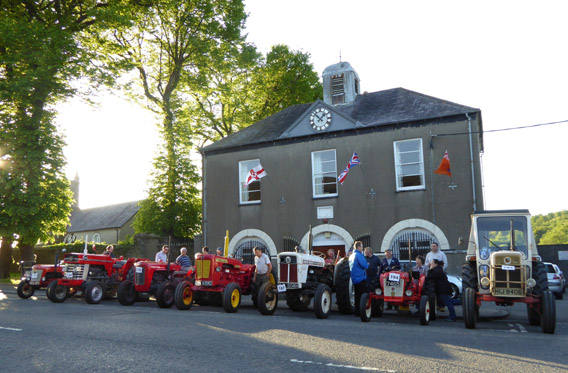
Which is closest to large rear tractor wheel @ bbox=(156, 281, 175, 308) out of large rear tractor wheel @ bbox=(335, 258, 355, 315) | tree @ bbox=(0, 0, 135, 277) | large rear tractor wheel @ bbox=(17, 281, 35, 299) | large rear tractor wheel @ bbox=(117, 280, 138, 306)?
large rear tractor wheel @ bbox=(117, 280, 138, 306)

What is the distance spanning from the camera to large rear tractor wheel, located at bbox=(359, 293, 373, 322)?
10812 mm

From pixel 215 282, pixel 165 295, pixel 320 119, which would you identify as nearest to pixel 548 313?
pixel 215 282

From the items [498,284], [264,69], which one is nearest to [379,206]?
[498,284]

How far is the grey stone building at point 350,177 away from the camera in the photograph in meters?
19.1

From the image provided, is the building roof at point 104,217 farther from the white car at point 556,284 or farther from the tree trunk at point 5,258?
the white car at point 556,284

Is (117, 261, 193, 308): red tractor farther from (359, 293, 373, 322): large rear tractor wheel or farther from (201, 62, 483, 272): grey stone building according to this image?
(201, 62, 483, 272): grey stone building

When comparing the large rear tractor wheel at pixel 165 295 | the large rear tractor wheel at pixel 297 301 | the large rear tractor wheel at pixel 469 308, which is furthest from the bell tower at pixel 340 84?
the large rear tractor wheel at pixel 469 308

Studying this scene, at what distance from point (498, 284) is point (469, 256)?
1.24 metres

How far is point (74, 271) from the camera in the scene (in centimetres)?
1606

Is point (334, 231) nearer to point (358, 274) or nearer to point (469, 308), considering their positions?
point (358, 274)

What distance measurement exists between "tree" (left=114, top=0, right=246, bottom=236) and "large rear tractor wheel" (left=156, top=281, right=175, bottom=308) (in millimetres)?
14565

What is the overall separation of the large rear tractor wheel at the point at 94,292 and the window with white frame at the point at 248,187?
940cm

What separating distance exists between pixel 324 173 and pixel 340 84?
5.66 metres

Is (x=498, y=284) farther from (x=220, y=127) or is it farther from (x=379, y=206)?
(x=220, y=127)
